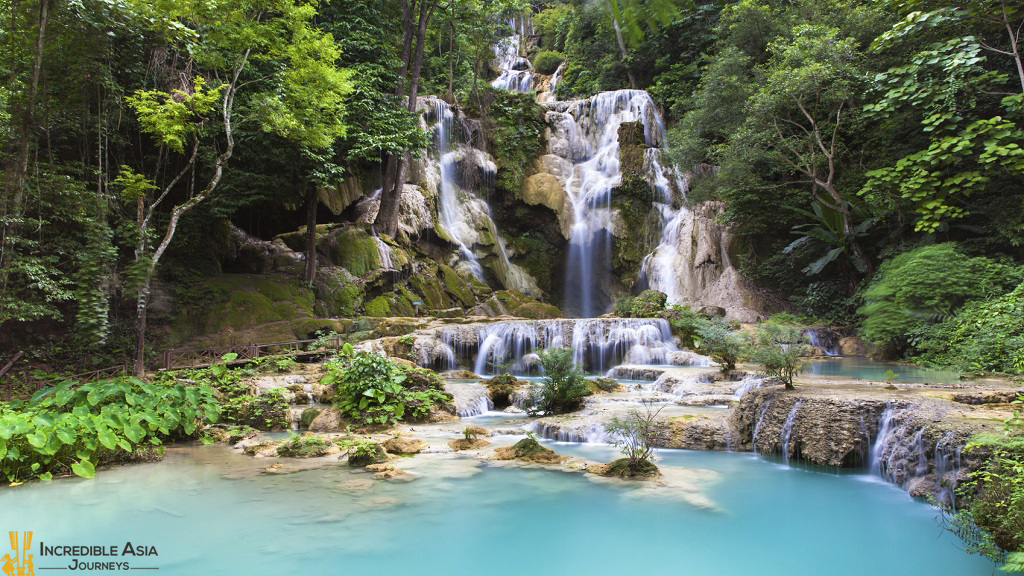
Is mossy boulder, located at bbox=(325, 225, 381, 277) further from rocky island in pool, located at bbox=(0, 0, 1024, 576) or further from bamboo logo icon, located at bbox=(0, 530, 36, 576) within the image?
bamboo logo icon, located at bbox=(0, 530, 36, 576)

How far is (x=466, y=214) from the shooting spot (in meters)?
21.9

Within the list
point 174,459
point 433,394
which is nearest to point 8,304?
point 174,459

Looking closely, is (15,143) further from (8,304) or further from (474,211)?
(474,211)

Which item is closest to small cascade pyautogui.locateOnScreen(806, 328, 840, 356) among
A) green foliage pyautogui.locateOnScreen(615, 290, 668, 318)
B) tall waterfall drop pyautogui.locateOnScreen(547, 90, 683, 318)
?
green foliage pyautogui.locateOnScreen(615, 290, 668, 318)

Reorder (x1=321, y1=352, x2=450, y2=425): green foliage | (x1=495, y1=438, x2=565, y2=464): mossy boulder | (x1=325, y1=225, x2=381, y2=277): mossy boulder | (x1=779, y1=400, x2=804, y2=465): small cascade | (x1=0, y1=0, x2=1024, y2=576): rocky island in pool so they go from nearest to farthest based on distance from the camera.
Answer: (x1=0, y1=0, x2=1024, y2=576): rocky island in pool < (x1=779, y1=400, x2=804, y2=465): small cascade < (x1=495, y1=438, x2=565, y2=464): mossy boulder < (x1=321, y1=352, x2=450, y2=425): green foliage < (x1=325, y1=225, x2=381, y2=277): mossy boulder

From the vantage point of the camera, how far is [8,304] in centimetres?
739

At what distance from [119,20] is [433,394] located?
8997mm

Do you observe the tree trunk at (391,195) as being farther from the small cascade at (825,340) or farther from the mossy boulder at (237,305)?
the small cascade at (825,340)

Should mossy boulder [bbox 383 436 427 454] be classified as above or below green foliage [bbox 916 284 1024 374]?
below

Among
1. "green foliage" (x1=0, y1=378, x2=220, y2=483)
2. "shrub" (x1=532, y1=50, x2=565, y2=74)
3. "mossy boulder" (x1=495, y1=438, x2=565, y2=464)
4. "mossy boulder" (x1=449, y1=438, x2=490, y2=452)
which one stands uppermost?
"shrub" (x1=532, y1=50, x2=565, y2=74)

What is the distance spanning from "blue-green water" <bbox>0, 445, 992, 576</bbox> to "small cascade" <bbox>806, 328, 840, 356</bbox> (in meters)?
9.94

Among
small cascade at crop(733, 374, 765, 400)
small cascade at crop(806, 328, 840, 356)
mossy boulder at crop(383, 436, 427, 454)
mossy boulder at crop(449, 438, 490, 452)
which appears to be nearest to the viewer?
mossy boulder at crop(383, 436, 427, 454)

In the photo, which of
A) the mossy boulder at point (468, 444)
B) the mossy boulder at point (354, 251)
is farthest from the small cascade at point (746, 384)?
the mossy boulder at point (354, 251)

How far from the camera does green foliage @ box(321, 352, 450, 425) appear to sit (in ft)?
26.3
